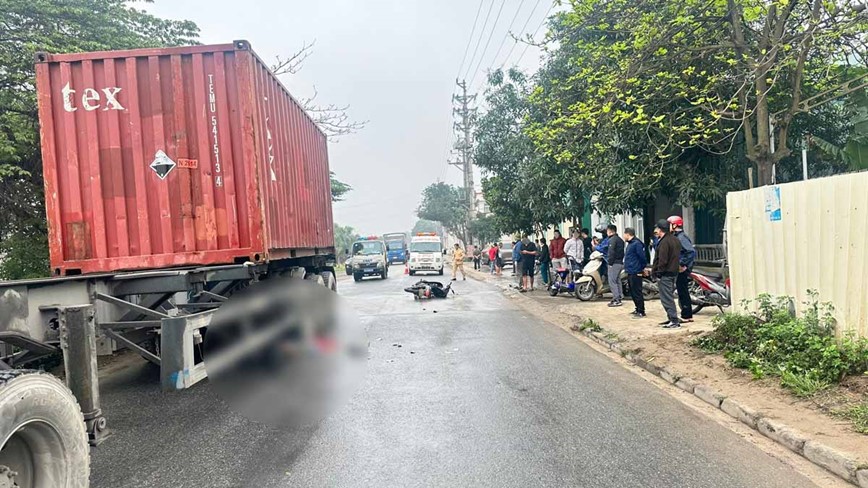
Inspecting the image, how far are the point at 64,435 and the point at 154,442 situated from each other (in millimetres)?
1918

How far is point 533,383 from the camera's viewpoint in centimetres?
650

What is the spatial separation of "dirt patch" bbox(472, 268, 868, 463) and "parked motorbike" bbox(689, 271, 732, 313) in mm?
253

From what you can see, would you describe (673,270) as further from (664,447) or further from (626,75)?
(664,447)

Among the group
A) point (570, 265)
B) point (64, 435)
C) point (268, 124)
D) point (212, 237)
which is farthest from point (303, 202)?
point (570, 265)

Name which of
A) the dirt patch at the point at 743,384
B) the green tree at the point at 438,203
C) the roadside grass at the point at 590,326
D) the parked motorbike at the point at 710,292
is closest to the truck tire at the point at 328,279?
the dirt patch at the point at 743,384

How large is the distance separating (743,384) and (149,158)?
6.53m

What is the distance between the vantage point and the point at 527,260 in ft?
59.0

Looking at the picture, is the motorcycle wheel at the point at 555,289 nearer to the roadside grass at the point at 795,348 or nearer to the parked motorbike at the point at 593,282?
the parked motorbike at the point at 593,282

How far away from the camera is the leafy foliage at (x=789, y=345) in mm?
5504

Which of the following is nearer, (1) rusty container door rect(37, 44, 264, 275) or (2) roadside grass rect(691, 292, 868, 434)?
(2) roadside grass rect(691, 292, 868, 434)

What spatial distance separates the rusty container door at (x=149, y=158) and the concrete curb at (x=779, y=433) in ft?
15.6

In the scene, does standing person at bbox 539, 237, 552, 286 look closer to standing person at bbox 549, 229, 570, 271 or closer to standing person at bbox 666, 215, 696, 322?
standing person at bbox 549, 229, 570, 271

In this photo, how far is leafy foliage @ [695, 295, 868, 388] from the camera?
5504mm

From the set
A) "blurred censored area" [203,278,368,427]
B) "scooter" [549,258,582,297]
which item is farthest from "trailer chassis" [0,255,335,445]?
"scooter" [549,258,582,297]
